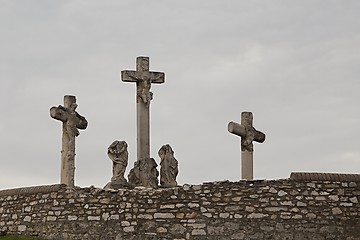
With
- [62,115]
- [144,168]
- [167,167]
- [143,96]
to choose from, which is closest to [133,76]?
[143,96]

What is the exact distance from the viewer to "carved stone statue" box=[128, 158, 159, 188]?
2362 centimetres

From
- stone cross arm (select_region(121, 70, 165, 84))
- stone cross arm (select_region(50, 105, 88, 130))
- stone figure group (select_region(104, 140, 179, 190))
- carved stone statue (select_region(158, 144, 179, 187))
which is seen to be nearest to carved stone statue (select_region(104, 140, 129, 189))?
Result: stone figure group (select_region(104, 140, 179, 190))

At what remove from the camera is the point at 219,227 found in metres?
19.3

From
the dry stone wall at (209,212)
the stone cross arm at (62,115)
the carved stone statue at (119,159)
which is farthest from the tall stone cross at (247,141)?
the dry stone wall at (209,212)

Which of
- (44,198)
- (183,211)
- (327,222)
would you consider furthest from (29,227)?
(327,222)

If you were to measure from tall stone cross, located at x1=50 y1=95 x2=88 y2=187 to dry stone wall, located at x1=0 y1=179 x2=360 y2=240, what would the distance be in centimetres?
238

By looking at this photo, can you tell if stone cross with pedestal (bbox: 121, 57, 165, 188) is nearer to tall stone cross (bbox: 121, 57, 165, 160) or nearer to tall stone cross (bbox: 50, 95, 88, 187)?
tall stone cross (bbox: 121, 57, 165, 160)

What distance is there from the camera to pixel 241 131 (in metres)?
24.8

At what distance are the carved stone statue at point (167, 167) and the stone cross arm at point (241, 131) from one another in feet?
6.03

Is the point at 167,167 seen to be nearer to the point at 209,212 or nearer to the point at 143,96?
the point at 143,96

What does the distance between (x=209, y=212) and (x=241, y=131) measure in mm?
5784

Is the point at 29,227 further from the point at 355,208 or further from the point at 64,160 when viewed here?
the point at 355,208

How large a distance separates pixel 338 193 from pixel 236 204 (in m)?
2.24

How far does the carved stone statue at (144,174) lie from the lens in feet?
77.5
